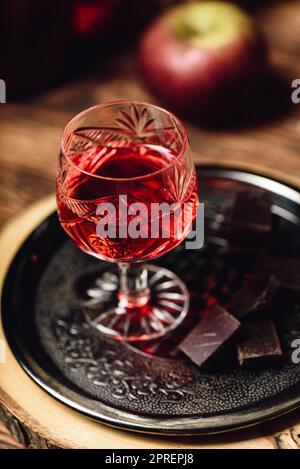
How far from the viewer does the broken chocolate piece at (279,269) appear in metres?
0.94

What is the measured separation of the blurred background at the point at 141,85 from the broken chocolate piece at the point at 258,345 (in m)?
0.38

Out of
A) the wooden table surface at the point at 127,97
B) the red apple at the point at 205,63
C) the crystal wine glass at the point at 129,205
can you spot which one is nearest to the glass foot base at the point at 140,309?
the crystal wine glass at the point at 129,205

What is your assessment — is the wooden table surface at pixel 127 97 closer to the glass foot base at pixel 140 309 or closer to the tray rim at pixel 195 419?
the glass foot base at pixel 140 309

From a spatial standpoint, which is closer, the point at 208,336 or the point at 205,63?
the point at 208,336

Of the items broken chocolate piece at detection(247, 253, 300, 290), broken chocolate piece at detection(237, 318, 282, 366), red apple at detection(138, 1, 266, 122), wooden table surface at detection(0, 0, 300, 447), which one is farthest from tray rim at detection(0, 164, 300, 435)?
red apple at detection(138, 1, 266, 122)

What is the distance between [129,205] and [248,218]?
23cm

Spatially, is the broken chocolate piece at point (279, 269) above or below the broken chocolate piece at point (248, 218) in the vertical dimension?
below

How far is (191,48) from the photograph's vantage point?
129cm

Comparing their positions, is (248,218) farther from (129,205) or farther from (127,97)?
(127,97)

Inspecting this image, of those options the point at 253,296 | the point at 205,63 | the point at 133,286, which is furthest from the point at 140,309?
the point at 205,63

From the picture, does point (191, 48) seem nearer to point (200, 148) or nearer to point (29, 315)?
point (200, 148)

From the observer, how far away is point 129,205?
2.66ft
